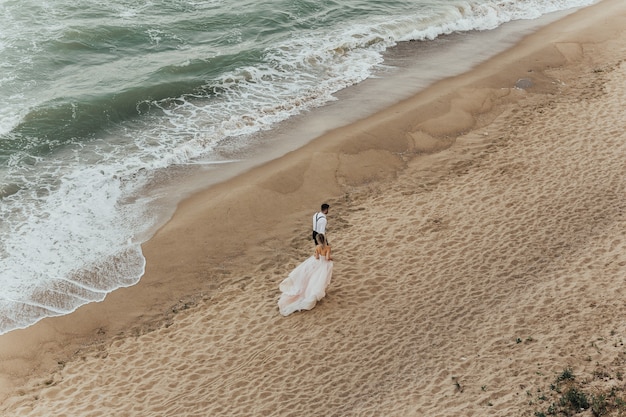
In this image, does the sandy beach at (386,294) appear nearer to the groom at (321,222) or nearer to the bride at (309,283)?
the bride at (309,283)

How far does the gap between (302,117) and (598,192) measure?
27.6ft

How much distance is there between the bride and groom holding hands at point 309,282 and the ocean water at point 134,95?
3.30 metres

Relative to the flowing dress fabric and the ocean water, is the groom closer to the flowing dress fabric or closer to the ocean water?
the flowing dress fabric

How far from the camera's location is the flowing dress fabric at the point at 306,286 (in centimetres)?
1089

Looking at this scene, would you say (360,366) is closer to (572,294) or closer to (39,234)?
(572,294)

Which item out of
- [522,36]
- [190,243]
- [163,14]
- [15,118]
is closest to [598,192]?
[190,243]

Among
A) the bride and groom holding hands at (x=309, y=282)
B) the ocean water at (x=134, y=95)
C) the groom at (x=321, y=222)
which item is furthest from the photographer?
the ocean water at (x=134, y=95)

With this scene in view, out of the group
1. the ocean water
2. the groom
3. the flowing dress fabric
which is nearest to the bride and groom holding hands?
the flowing dress fabric

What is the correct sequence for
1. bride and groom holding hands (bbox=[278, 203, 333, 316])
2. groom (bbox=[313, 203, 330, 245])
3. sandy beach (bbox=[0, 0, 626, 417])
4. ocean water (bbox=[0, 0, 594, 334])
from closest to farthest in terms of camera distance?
1. sandy beach (bbox=[0, 0, 626, 417])
2. groom (bbox=[313, 203, 330, 245])
3. bride and groom holding hands (bbox=[278, 203, 333, 316])
4. ocean water (bbox=[0, 0, 594, 334])

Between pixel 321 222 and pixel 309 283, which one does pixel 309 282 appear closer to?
pixel 309 283

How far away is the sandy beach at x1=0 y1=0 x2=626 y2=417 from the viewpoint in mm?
9180

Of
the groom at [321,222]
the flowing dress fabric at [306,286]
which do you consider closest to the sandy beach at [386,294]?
the flowing dress fabric at [306,286]

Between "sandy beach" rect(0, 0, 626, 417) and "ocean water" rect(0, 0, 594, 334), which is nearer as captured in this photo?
"sandy beach" rect(0, 0, 626, 417)

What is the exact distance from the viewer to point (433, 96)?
60.8 feet
